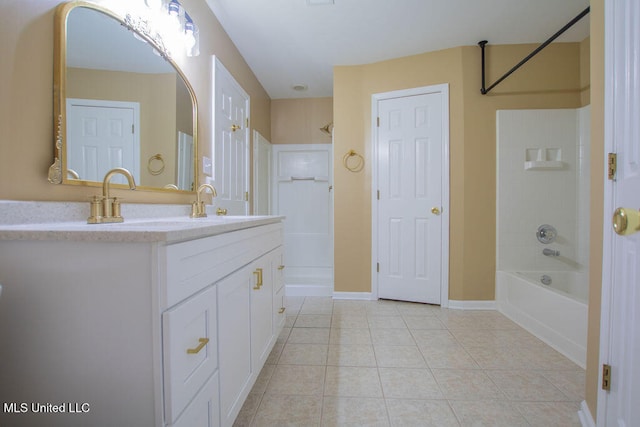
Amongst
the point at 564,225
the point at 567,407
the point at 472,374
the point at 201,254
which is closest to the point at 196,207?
the point at 201,254

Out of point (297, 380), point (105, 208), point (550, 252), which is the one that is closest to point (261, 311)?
point (297, 380)

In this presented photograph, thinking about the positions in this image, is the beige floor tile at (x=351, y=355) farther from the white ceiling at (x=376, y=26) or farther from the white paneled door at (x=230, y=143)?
the white ceiling at (x=376, y=26)

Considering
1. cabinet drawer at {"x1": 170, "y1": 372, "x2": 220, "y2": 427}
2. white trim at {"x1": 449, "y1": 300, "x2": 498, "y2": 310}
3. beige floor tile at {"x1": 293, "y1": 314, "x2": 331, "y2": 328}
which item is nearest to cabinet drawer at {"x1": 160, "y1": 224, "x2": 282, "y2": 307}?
cabinet drawer at {"x1": 170, "y1": 372, "x2": 220, "y2": 427}

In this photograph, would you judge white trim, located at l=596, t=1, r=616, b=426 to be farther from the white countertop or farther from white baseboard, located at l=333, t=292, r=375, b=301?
white baseboard, located at l=333, t=292, r=375, b=301

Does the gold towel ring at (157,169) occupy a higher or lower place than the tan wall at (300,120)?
lower

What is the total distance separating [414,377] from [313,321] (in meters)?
0.98

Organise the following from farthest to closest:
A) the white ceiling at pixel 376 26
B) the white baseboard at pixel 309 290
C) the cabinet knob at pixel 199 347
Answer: the white baseboard at pixel 309 290 < the white ceiling at pixel 376 26 < the cabinet knob at pixel 199 347

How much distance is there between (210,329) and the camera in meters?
0.85

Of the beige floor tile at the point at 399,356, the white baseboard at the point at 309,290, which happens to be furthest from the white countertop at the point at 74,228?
the white baseboard at the point at 309,290

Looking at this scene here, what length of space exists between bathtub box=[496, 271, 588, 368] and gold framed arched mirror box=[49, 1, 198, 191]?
2.53 meters

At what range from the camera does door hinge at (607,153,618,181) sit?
93 centimetres

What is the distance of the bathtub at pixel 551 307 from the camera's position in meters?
1.70

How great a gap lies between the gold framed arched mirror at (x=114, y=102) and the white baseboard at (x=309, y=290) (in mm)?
1791

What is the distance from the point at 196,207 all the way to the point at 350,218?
1.63 m
